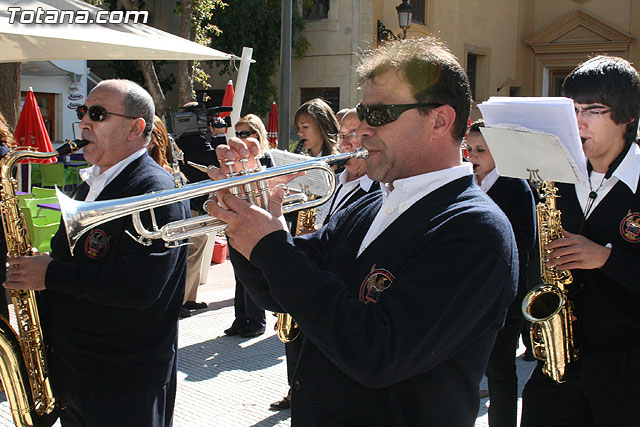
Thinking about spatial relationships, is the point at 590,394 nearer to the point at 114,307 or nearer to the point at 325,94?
the point at 114,307

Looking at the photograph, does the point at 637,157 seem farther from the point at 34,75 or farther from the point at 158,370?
the point at 34,75

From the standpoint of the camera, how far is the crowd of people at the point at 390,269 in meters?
1.73

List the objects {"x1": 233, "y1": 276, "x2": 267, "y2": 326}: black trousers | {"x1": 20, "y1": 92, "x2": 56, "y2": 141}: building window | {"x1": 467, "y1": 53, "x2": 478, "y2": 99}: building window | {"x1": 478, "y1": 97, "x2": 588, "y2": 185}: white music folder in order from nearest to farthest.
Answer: {"x1": 478, "y1": 97, "x2": 588, "y2": 185}: white music folder
{"x1": 233, "y1": 276, "x2": 267, "y2": 326}: black trousers
{"x1": 20, "y1": 92, "x2": 56, "y2": 141}: building window
{"x1": 467, "y1": 53, "x2": 478, "y2": 99}: building window

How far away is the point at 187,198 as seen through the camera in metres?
2.11

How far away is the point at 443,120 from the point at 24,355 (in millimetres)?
2068

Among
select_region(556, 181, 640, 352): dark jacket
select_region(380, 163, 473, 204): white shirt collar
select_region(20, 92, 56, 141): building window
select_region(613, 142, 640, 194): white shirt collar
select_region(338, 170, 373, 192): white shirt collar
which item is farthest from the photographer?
select_region(20, 92, 56, 141): building window

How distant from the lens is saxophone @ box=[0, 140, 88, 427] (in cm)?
280

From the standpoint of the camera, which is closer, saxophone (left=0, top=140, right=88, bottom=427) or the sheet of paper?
the sheet of paper

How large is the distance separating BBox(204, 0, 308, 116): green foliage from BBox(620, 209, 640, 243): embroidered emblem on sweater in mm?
17181

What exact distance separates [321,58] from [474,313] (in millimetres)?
Result: 18839

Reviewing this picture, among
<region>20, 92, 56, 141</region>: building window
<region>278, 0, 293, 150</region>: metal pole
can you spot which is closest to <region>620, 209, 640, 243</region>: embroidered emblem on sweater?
<region>278, 0, 293, 150</region>: metal pole

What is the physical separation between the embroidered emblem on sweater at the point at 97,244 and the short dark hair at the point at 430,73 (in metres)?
1.32

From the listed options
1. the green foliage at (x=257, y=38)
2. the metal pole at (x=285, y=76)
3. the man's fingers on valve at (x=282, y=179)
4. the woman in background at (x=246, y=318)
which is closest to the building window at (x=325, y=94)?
the green foliage at (x=257, y=38)

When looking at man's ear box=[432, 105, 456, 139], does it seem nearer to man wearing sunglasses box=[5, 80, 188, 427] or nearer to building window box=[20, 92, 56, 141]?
man wearing sunglasses box=[5, 80, 188, 427]
